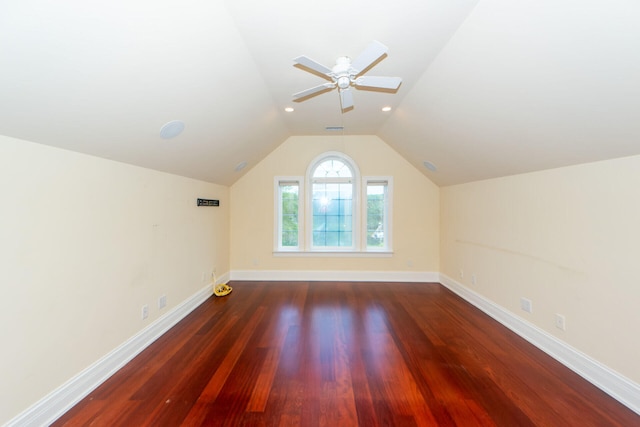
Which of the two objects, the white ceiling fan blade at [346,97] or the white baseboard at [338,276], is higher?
the white ceiling fan blade at [346,97]

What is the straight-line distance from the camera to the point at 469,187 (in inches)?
148

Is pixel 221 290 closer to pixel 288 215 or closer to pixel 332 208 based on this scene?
pixel 288 215

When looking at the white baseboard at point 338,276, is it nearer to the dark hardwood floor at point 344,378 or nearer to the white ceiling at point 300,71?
the dark hardwood floor at point 344,378

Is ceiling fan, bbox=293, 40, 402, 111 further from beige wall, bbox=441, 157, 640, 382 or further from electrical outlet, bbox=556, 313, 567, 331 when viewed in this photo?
electrical outlet, bbox=556, 313, 567, 331

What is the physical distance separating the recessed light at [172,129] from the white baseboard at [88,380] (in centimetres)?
192

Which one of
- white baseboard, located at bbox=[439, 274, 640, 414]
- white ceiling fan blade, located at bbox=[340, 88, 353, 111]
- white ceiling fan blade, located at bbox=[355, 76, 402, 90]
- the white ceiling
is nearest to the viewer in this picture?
the white ceiling

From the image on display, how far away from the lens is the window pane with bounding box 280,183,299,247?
4.80 meters

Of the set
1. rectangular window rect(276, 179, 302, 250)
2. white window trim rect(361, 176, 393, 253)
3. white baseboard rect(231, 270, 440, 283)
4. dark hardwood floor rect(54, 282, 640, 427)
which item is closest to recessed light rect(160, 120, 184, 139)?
dark hardwood floor rect(54, 282, 640, 427)

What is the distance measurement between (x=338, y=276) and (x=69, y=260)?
12.1 ft

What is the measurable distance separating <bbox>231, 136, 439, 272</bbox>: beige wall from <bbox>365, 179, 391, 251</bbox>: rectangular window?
17 cm

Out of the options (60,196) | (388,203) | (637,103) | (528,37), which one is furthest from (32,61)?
(388,203)

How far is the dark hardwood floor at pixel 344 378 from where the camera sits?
66.4 inches

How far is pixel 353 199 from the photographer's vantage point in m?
4.75

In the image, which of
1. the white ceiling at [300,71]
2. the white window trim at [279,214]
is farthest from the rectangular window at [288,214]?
the white ceiling at [300,71]
